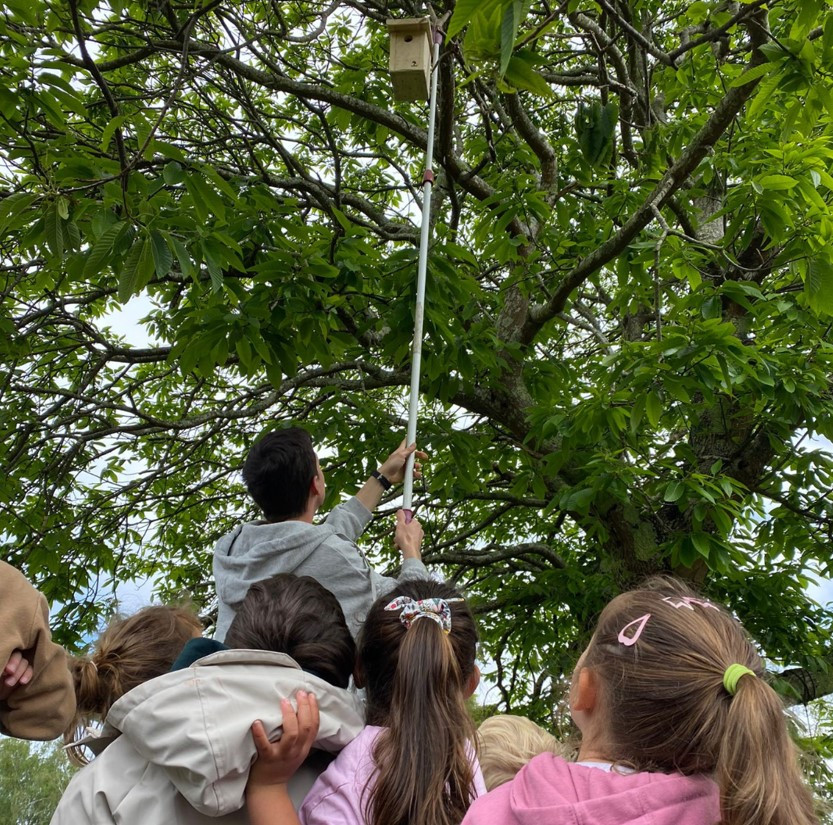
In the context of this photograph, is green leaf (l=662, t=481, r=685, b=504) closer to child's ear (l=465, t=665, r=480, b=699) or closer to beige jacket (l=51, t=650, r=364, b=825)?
child's ear (l=465, t=665, r=480, b=699)

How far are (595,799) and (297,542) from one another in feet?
4.02

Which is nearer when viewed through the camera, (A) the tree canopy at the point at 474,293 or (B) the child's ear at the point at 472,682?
(B) the child's ear at the point at 472,682

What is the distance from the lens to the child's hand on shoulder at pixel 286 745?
5.16ft

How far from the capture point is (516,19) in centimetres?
140

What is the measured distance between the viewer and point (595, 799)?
136cm

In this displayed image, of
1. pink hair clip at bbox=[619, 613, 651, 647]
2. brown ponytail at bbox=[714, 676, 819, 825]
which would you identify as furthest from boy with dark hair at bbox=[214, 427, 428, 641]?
brown ponytail at bbox=[714, 676, 819, 825]

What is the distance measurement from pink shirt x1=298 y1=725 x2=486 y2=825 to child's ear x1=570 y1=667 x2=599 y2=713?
1.00 ft

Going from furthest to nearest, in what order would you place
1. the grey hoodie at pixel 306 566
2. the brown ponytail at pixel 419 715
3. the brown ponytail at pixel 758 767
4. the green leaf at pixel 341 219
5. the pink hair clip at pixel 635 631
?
the green leaf at pixel 341 219
the grey hoodie at pixel 306 566
the brown ponytail at pixel 419 715
the pink hair clip at pixel 635 631
the brown ponytail at pixel 758 767

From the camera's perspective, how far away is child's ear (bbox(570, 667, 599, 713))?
62.7 inches

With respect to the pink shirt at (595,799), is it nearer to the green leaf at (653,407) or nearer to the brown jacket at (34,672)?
the brown jacket at (34,672)

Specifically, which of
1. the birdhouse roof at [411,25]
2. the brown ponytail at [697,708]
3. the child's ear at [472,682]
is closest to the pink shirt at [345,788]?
the child's ear at [472,682]

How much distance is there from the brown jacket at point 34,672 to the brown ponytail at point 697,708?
1081 mm

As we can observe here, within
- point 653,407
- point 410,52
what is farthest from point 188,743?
point 653,407

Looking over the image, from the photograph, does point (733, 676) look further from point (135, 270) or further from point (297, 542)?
point (135, 270)
